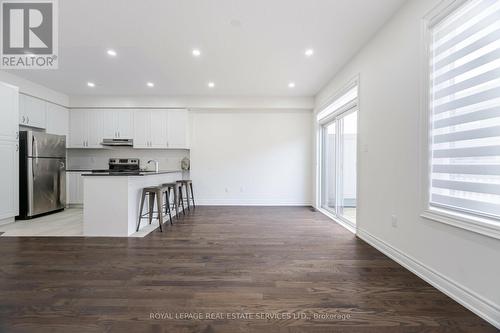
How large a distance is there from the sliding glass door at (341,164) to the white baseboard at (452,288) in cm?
152

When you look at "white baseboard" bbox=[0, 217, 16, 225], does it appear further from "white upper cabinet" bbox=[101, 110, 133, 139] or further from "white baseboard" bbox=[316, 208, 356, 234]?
"white baseboard" bbox=[316, 208, 356, 234]

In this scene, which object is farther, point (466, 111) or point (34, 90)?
point (34, 90)

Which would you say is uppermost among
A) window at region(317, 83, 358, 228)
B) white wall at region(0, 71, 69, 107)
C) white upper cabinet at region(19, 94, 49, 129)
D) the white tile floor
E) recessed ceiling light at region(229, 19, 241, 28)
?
recessed ceiling light at region(229, 19, 241, 28)

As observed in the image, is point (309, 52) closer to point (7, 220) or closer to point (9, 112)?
point (9, 112)

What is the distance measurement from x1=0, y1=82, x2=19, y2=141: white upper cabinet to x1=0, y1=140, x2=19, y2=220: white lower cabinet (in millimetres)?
146

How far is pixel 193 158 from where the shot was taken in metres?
5.89

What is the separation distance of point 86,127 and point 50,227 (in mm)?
2909

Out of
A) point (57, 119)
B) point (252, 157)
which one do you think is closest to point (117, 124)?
point (57, 119)

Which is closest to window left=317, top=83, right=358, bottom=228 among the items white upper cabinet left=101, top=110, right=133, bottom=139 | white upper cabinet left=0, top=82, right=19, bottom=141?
white upper cabinet left=101, top=110, right=133, bottom=139

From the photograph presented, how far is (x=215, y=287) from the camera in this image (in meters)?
1.92

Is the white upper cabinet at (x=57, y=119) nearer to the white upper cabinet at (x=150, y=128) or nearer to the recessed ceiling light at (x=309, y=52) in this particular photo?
the white upper cabinet at (x=150, y=128)

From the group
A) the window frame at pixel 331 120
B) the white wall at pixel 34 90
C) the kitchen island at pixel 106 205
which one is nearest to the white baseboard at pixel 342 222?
the window frame at pixel 331 120

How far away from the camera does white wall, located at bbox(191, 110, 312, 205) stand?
5867 mm

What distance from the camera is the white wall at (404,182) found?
1.61 metres
